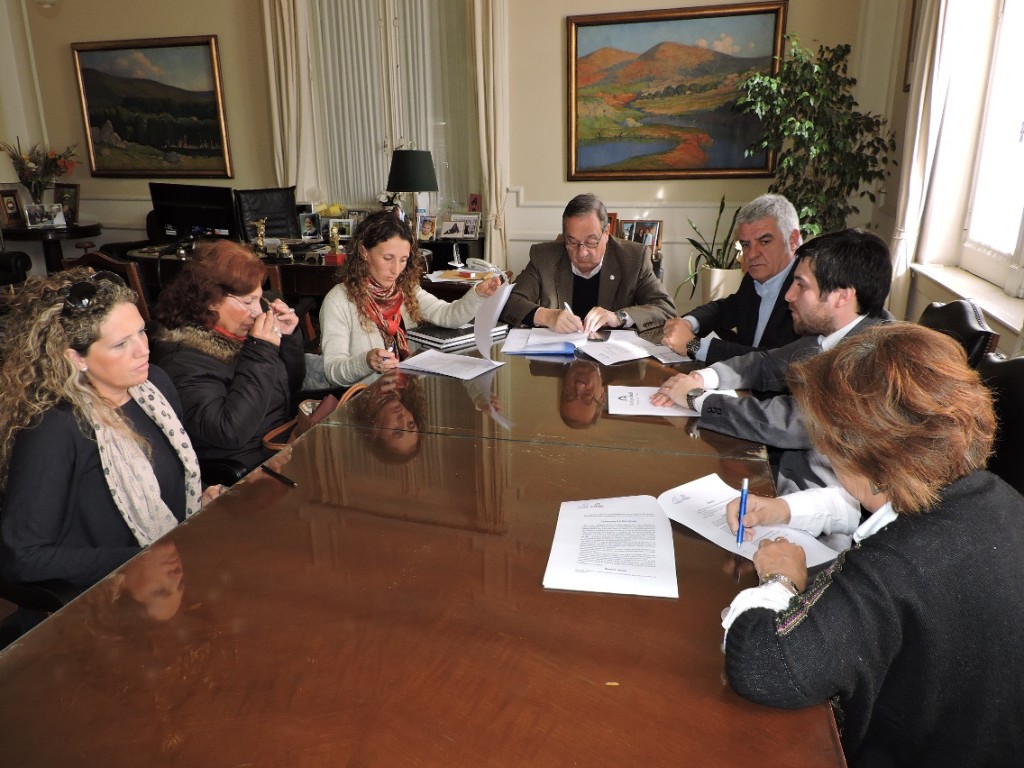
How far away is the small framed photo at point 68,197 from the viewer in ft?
21.1

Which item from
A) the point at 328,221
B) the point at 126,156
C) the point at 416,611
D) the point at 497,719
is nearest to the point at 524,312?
the point at 416,611

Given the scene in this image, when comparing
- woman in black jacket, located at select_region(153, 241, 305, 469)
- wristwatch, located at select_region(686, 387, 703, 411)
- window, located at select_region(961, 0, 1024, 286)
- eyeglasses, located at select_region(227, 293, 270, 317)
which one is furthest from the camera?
window, located at select_region(961, 0, 1024, 286)

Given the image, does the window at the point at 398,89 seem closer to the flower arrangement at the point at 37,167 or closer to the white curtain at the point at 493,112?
the white curtain at the point at 493,112

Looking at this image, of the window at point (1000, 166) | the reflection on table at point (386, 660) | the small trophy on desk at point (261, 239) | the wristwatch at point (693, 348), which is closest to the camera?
the reflection on table at point (386, 660)

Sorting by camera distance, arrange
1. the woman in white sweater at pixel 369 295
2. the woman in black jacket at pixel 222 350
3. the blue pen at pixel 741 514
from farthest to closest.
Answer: the woman in white sweater at pixel 369 295, the woman in black jacket at pixel 222 350, the blue pen at pixel 741 514

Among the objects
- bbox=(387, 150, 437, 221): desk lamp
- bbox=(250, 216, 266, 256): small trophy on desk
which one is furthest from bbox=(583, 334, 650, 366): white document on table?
bbox=(250, 216, 266, 256): small trophy on desk

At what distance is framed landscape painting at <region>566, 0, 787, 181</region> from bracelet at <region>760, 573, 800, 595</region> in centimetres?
453

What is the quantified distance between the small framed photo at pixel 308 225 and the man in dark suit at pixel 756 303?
11.5 ft

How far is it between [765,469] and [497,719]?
3.11 ft

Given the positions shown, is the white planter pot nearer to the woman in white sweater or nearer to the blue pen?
the woman in white sweater

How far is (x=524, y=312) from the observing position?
9.77ft

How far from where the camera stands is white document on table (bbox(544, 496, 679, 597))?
1138mm

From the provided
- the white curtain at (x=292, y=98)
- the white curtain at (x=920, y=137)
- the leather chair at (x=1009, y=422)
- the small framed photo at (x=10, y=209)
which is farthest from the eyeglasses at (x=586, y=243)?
the small framed photo at (x=10, y=209)

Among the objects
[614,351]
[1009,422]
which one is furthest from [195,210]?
[1009,422]
